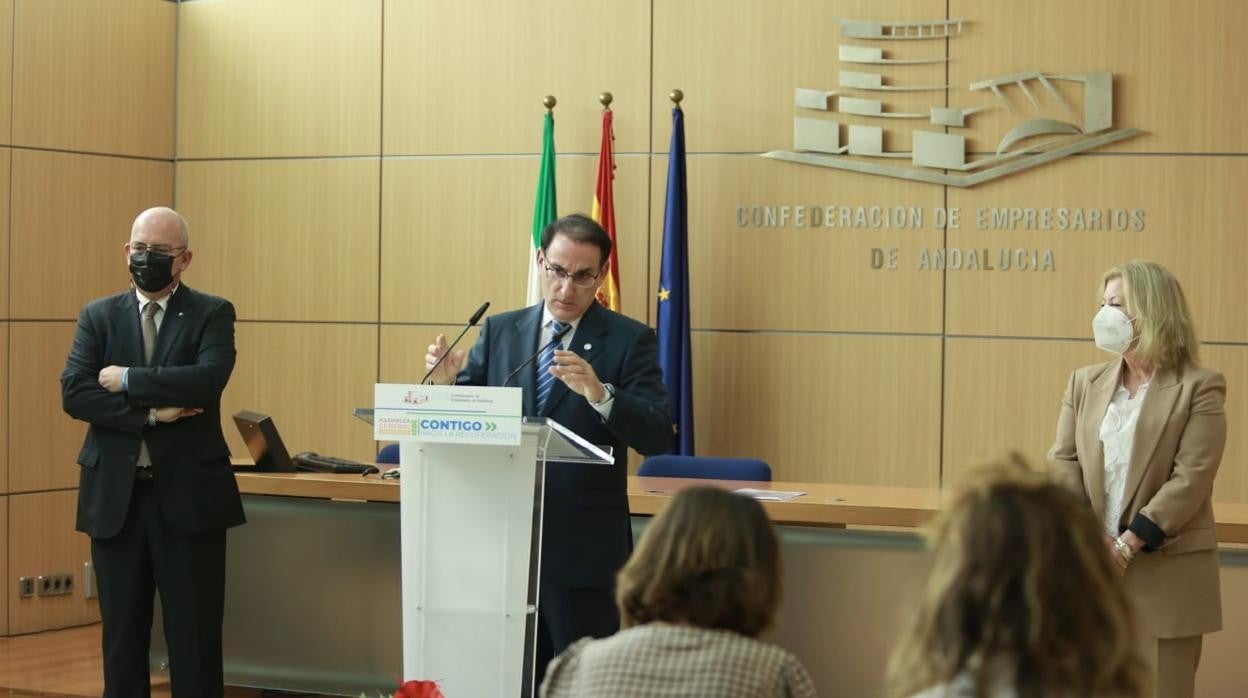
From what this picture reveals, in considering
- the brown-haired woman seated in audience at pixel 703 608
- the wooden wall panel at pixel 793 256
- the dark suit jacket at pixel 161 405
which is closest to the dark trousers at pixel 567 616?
the dark suit jacket at pixel 161 405

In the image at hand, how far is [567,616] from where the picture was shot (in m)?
3.72

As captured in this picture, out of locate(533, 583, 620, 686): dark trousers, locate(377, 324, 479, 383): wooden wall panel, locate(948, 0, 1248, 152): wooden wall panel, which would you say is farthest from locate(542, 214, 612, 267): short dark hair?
locate(377, 324, 479, 383): wooden wall panel

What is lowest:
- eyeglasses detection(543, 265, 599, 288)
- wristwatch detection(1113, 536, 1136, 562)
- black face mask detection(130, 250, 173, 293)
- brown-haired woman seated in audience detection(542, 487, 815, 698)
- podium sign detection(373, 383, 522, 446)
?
wristwatch detection(1113, 536, 1136, 562)

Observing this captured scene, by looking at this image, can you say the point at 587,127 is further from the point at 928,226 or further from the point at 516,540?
the point at 516,540

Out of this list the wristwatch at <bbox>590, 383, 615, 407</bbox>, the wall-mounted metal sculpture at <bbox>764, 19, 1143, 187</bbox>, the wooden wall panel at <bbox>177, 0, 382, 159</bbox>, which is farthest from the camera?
the wooden wall panel at <bbox>177, 0, 382, 159</bbox>

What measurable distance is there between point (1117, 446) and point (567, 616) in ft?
5.04

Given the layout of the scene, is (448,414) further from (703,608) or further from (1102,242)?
(1102,242)

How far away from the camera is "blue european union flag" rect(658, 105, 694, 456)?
7.10 metres

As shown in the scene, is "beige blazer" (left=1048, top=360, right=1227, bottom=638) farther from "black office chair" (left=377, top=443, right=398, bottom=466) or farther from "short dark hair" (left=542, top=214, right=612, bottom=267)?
"black office chair" (left=377, top=443, right=398, bottom=466)

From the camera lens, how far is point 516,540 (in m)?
3.52

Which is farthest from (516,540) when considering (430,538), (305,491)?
(305,491)

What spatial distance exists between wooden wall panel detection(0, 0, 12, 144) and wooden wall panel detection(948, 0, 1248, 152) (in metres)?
4.50

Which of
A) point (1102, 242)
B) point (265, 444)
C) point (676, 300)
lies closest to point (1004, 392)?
point (1102, 242)

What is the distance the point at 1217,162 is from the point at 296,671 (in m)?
4.50
